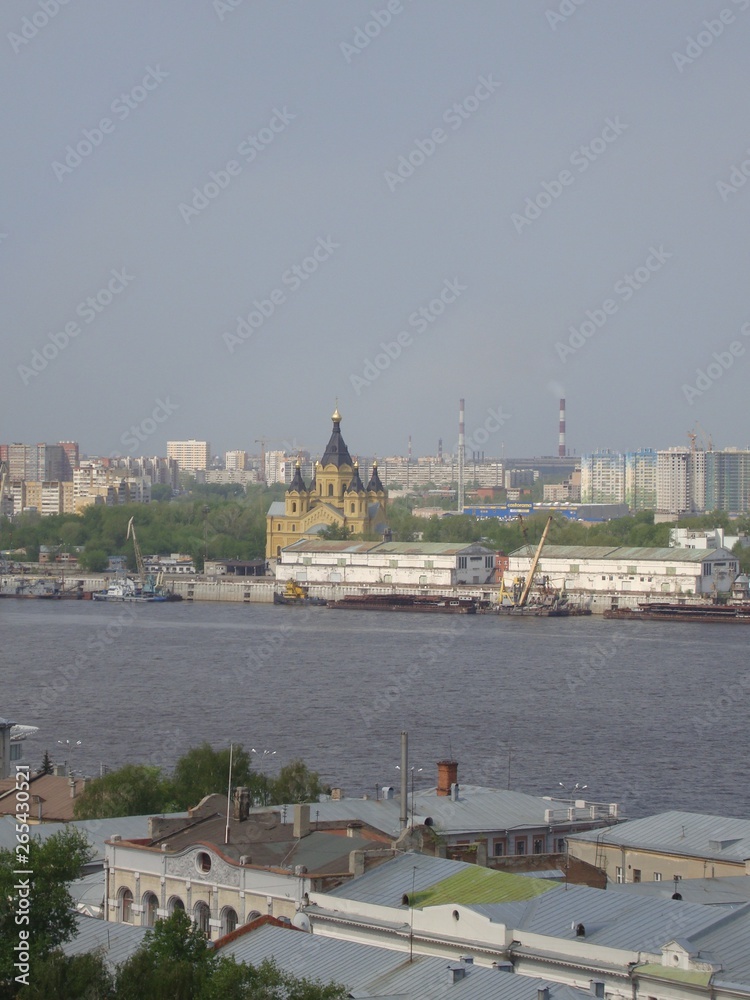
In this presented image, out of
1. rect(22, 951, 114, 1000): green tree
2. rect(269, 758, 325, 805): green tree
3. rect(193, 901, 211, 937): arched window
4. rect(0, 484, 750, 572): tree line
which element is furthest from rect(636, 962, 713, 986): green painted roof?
rect(0, 484, 750, 572): tree line

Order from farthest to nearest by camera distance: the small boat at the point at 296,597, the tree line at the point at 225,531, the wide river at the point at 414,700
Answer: the tree line at the point at 225,531 → the small boat at the point at 296,597 → the wide river at the point at 414,700

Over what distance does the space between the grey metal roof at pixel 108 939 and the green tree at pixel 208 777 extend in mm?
4128

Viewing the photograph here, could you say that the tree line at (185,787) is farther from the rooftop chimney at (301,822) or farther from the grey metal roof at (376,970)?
the grey metal roof at (376,970)

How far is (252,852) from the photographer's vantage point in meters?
9.79

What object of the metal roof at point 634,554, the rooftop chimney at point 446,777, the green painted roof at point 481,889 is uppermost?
the metal roof at point 634,554

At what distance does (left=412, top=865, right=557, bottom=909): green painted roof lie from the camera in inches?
352

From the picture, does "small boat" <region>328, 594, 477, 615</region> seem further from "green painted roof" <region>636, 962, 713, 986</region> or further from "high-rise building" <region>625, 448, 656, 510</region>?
"high-rise building" <region>625, 448, 656, 510</region>

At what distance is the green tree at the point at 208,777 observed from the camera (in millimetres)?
13117

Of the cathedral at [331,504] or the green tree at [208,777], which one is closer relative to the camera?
the green tree at [208,777]

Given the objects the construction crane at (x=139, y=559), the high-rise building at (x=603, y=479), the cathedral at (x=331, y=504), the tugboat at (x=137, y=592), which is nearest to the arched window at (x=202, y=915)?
the tugboat at (x=137, y=592)

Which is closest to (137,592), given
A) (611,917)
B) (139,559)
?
(139,559)

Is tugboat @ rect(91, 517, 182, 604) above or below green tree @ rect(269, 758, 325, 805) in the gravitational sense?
above

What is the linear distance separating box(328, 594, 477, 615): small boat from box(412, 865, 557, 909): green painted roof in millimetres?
38626

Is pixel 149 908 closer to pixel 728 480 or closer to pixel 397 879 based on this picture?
pixel 397 879
